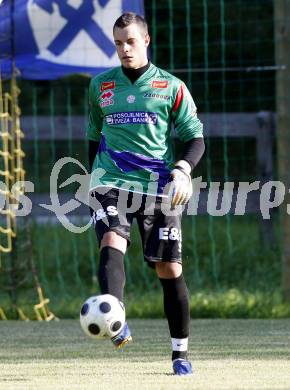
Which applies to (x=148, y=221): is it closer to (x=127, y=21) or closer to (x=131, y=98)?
(x=131, y=98)

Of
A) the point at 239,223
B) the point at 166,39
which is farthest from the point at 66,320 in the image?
the point at 166,39

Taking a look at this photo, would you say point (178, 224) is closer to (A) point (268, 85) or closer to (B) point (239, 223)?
(B) point (239, 223)

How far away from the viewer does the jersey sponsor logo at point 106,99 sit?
18.1 ft

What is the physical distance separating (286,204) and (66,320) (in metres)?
1.83

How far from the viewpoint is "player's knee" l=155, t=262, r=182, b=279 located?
5461 millimetres

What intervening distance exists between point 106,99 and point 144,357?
1429mm

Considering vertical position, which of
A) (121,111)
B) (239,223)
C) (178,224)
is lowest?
(239,223)

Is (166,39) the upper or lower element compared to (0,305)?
upper

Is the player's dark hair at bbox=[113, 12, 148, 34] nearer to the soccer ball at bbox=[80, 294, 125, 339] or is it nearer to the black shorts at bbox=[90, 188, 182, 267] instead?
the black shorts at bbox=[90, 188, 182, 267]

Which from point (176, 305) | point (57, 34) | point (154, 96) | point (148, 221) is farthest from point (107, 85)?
point (57, 34)

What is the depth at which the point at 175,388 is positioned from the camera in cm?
489

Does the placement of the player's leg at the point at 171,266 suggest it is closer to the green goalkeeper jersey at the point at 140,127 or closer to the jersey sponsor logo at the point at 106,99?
the green goalkeeper jersey at the point at 140,127

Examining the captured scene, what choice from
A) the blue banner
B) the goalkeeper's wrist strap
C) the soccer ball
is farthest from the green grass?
the soccer ball

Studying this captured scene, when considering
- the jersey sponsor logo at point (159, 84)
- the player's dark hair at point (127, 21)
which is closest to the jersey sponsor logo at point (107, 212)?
the jersey sponsor logo at point (159, 84)
